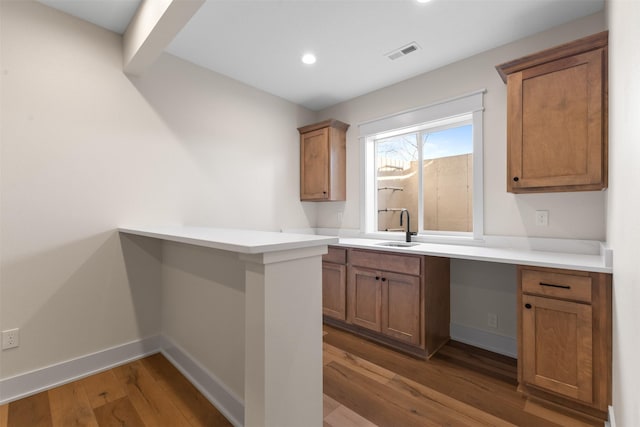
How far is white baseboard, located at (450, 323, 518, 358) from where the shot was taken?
230 centimetres

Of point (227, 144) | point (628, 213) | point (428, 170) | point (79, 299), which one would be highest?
point (227, 144)

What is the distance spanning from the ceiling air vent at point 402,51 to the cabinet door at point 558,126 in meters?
0.80

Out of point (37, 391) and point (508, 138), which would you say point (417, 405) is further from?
point (37, 391)

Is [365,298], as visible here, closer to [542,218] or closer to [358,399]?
[358,399]

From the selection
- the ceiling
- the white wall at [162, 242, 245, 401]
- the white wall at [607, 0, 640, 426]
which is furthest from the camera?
the ceiling

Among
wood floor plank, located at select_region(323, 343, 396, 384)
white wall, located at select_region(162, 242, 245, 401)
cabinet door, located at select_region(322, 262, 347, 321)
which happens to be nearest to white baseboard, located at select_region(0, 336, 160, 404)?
white wall, located at select_region(162, 242, 245, 401)

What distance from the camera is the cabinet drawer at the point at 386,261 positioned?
90.6 inches

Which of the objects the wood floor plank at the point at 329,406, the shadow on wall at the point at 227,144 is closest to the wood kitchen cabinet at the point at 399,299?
the wood floor plank at the point at 329,406

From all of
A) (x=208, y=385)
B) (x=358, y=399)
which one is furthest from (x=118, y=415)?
(x=358, y=399)

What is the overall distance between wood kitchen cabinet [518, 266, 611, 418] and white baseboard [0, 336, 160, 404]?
280 cm

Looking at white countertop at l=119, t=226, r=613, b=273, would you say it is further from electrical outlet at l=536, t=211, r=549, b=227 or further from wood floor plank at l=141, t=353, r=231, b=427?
wood floor plank at l=141, t=353, r=231, b=427

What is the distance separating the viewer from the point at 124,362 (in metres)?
2.19

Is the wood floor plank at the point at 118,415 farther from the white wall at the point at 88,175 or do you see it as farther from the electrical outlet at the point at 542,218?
the electrical outlet at the point at 542,218

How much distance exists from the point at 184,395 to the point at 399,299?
1.71 m
